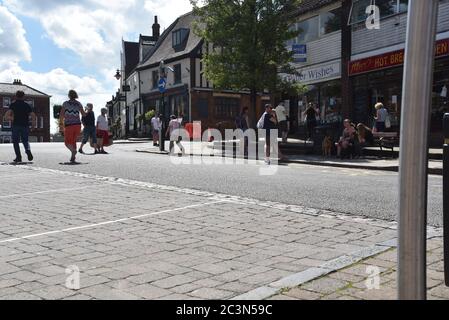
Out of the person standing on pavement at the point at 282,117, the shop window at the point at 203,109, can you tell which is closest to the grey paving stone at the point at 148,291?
the person standing on pavement at the point at 282,117

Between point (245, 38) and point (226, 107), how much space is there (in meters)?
24.1

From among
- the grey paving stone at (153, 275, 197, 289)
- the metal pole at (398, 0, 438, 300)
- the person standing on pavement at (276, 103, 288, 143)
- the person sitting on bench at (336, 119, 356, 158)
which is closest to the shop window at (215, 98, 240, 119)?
the person standing on pavement at (276, 103, 288, 143)

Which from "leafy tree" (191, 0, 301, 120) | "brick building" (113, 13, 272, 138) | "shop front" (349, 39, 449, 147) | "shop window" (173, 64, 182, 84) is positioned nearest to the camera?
"shop front" (349, 39, 449, 147)

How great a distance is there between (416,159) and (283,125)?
59.8ft

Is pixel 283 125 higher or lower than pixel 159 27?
lower

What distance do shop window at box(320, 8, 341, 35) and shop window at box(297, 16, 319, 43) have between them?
45cm

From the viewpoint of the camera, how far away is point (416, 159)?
89.3 inches

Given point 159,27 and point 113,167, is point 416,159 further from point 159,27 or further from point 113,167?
point 159,27

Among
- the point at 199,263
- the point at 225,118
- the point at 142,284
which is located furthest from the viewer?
the point at 225,118

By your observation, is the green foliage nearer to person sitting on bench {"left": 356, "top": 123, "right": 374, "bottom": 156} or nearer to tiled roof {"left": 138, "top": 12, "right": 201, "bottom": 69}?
person sitting on bench {"left": 356, "top": 123, "right": 374, "bottom": 156}

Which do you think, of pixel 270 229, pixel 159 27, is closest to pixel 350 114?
pixel 270 229

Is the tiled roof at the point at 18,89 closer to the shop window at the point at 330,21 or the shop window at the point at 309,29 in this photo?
the shop window at the point at 309,29

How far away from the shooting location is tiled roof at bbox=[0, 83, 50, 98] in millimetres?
77213

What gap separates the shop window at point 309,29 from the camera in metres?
24.5
